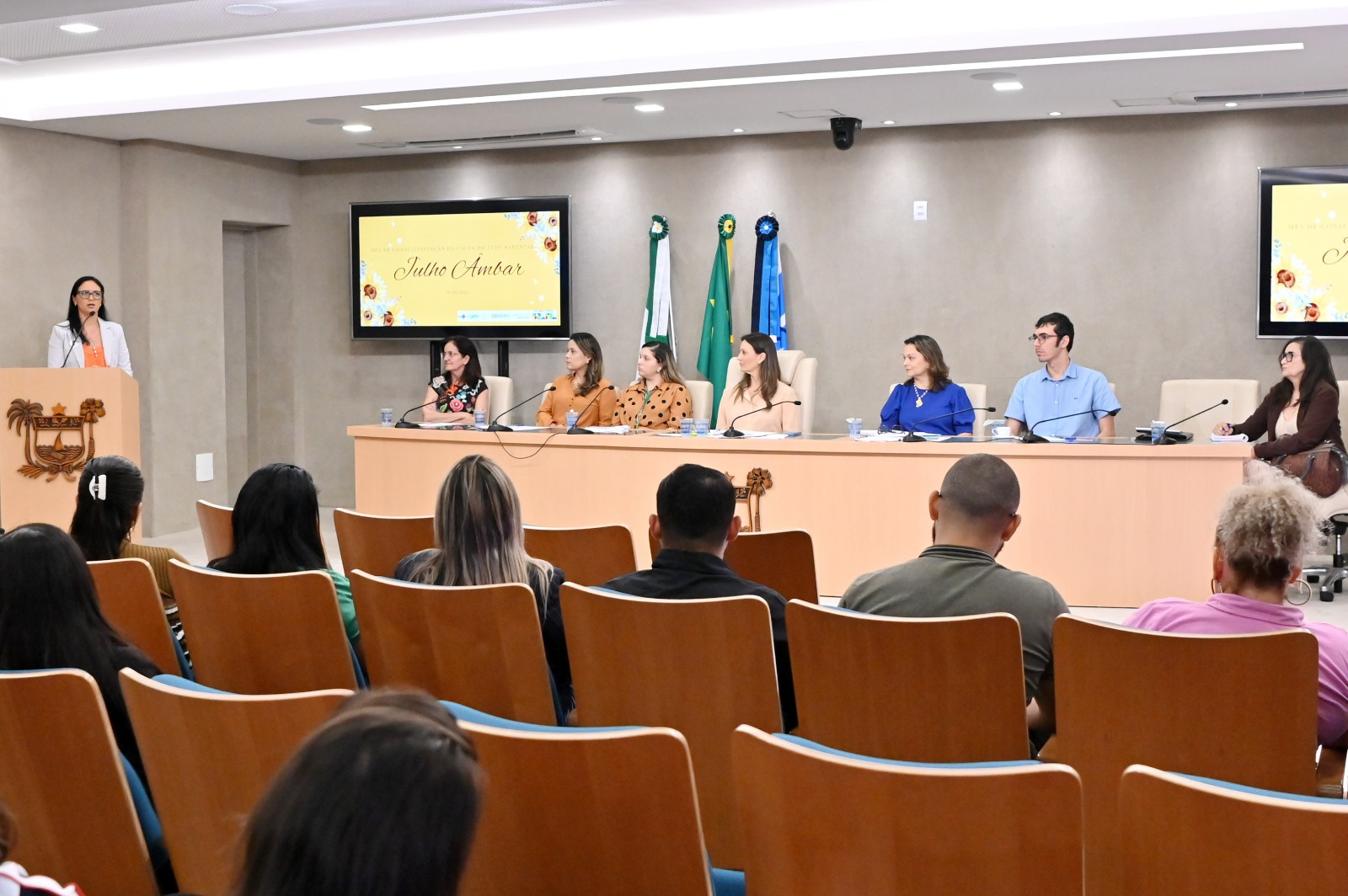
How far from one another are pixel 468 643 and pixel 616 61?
15.0 ft

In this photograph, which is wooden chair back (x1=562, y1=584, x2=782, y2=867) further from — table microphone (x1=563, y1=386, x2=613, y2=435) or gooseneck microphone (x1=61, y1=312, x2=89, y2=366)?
gooseneck microphone (x1=61, y1=312, x2=89, y2=366)

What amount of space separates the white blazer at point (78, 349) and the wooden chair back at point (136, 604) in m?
5.32

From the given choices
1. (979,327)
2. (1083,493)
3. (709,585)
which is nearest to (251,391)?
(979,327)

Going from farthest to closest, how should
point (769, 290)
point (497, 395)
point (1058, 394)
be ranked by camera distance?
point (769, 290) → point (497, 395) → point (1058, 394)

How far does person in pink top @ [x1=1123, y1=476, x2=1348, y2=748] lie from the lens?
2.50m

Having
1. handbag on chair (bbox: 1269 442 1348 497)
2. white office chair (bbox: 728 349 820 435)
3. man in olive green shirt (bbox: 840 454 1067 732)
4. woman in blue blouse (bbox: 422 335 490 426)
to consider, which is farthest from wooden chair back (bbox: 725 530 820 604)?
woman in blue blouse (bbox: 422 335 490 426)

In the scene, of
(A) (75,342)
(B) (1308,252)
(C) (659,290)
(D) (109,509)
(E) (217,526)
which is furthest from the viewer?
(C) (659,290)

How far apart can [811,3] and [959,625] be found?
4.54 metres

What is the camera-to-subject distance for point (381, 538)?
428cm

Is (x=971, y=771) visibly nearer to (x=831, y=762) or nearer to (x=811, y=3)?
(x=831, y=762)

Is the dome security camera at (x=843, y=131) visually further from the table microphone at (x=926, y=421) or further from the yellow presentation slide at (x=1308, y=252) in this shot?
the yellow presentation slide at (x=1308, y=252)

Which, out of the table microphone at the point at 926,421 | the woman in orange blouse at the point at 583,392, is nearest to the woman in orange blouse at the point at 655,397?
the woman in orange blouse at the point at 583,392

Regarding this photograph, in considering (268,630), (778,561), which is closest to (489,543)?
(268,630)

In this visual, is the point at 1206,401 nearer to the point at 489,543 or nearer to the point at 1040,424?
the point at 1040,424
